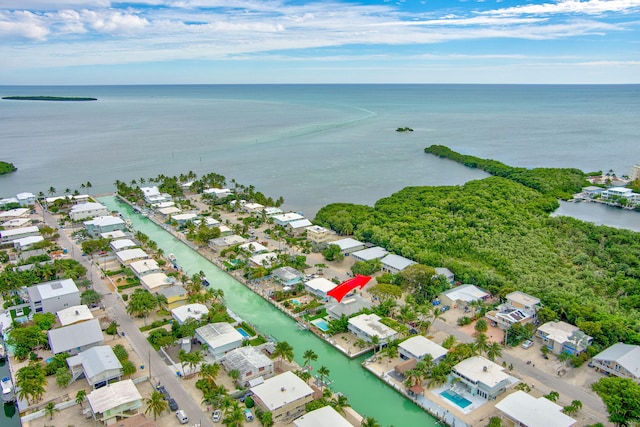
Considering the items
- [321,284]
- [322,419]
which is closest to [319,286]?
[321,284]

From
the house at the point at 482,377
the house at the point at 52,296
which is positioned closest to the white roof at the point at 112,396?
the house at the point at 52,296

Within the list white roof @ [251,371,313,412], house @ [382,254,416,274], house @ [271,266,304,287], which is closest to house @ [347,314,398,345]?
white roof @ [251,371,313,412]

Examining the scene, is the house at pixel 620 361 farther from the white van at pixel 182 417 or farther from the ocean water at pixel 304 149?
the ocean water at pixel 304 149

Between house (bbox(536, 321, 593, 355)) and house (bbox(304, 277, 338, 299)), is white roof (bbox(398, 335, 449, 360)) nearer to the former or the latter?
house (bbox(536, 321, 593, 355))

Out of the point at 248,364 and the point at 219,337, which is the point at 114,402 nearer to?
the point at 248,364

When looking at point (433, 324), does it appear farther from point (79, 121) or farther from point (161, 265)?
point (79, 121)

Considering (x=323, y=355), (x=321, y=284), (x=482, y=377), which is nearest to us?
(x=482, y=377)

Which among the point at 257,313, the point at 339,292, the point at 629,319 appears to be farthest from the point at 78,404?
the point at 629,319
